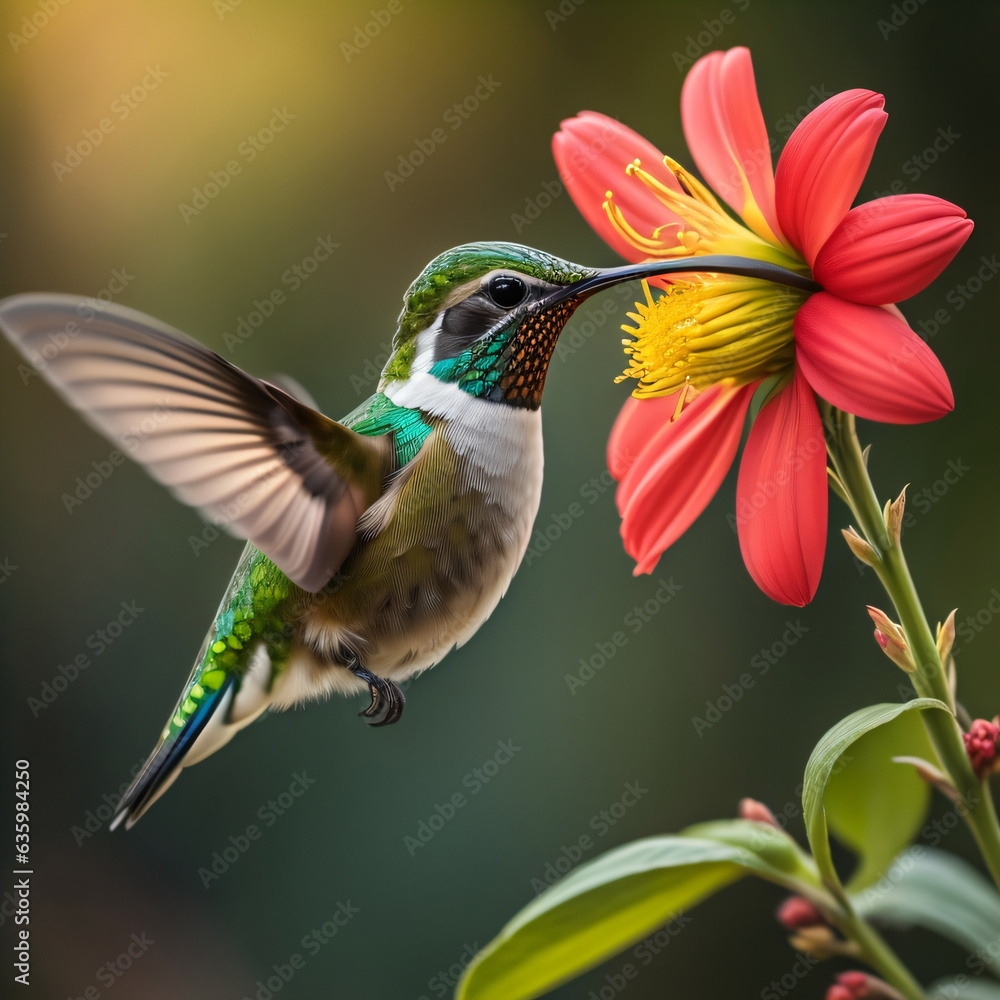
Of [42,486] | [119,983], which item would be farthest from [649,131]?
[119,983]

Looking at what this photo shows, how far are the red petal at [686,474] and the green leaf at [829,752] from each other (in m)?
0.18

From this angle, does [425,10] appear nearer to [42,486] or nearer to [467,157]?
[467,157]

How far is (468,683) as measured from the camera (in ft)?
5.75

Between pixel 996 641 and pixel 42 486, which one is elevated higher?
pixel 42 486

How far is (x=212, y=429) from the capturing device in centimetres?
67

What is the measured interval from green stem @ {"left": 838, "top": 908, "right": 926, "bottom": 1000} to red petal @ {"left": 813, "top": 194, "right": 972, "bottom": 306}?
0.45 m

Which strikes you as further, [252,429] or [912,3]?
[912,3]

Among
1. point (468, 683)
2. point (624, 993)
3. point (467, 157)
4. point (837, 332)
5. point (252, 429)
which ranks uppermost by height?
point (467, 157)

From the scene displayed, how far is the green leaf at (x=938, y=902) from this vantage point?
0.83 meters

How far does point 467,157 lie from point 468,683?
1.06m

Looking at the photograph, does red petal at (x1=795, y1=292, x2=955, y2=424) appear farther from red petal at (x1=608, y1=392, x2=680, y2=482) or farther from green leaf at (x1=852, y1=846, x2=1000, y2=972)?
green leaf at (x1=852, y1=846, x2=1000, y2=972)

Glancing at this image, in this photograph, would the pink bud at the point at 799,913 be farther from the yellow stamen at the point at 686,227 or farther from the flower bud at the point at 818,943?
the yellow stamen at the point at 686,227

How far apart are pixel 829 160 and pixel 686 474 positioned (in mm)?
243

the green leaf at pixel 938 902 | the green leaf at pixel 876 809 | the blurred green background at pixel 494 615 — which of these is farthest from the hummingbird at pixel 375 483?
the blurred green background at pixel 494 615
